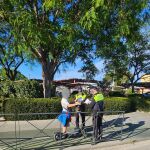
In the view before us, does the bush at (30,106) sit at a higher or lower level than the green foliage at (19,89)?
lower

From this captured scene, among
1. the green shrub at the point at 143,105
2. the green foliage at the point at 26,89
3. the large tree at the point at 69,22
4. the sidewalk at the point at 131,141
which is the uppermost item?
the large tree at the point at 69,22

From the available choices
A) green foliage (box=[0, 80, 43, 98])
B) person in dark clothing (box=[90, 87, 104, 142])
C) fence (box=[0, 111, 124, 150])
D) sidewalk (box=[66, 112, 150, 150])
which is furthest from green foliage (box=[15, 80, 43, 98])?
person in dark clothing (box=[90, 87, 104, 142])

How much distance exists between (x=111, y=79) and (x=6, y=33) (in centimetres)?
2116

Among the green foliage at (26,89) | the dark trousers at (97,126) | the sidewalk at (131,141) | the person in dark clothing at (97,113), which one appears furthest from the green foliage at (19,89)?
the dark trousers at (97,126)

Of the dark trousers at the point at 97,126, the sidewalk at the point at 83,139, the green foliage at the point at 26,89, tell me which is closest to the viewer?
the sidewalk at the point at 83,139

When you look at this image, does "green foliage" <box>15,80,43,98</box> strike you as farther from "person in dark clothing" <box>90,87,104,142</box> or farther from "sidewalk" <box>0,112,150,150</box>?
"person in dark clothing" <box>90,87,104,142</box>

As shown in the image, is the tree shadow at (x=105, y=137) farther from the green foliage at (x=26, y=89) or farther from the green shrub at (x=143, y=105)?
the green shrub at (x=143, y=105)

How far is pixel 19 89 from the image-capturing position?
21.2m

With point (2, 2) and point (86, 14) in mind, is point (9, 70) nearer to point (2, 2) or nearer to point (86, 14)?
point (2, 2)

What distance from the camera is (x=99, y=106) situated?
1358 centimetres

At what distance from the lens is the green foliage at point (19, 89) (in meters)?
21.2

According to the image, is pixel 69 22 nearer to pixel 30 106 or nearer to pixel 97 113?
pixel 30 106

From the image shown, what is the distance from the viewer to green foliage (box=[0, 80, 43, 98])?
69.5 ft

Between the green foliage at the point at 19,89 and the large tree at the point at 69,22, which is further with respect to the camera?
the green foliage at the point at 19,89
